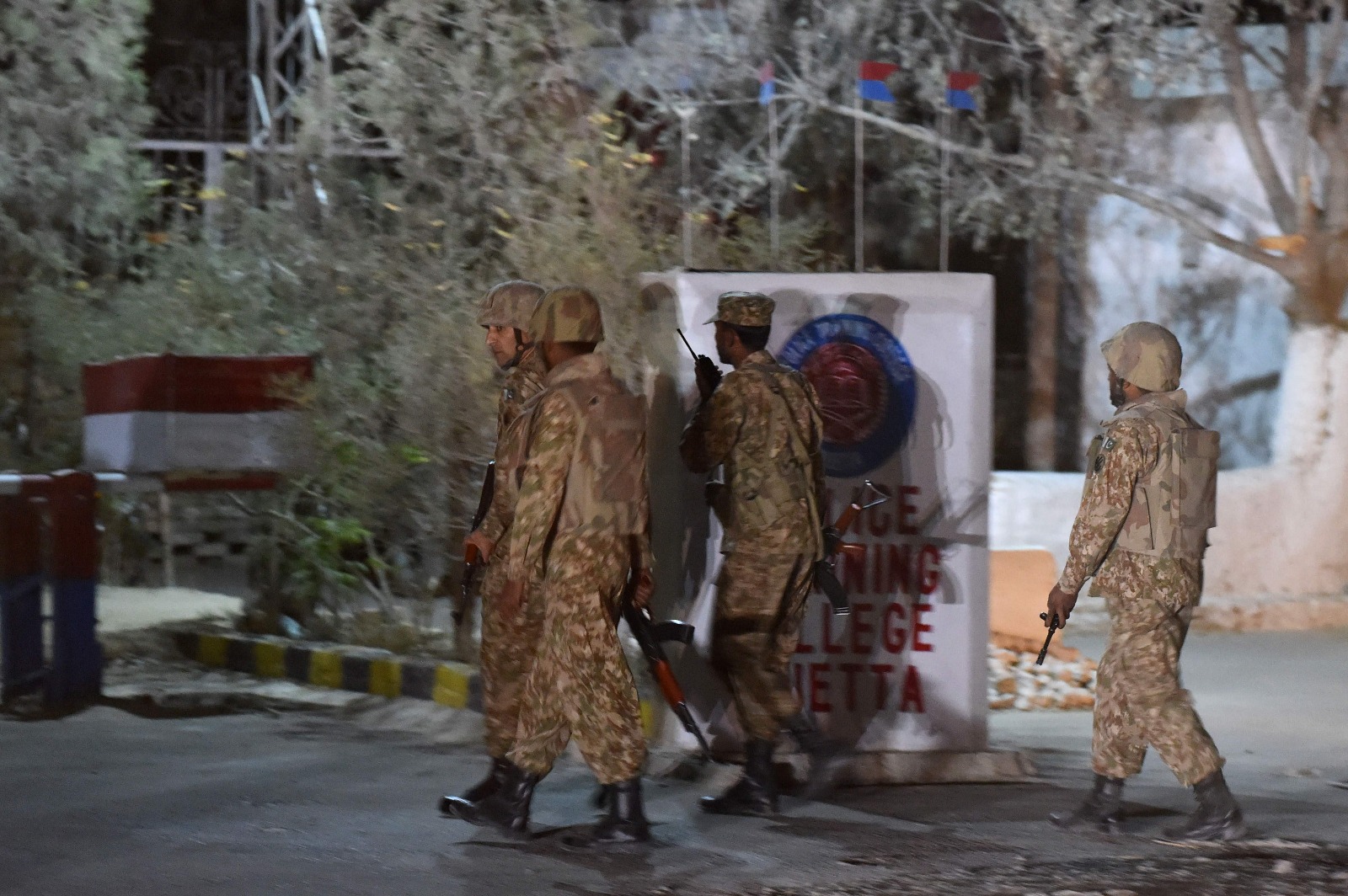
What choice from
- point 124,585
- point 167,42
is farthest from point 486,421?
point 167,42

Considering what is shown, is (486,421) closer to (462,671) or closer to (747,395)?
(462,671)

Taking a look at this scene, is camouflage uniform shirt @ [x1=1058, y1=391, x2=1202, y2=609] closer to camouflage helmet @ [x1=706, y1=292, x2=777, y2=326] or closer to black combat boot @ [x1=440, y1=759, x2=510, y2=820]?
camouflage helmet @ [x1=706, y1=292, x2=777, y2=326]

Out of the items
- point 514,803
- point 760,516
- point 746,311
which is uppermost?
point 746,311

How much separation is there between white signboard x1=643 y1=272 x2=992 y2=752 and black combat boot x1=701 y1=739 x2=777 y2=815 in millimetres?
467

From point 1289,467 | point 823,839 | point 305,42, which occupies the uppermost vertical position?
point 305,42

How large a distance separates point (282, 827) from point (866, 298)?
2778mm

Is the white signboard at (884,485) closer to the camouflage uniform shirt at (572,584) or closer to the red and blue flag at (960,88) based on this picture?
the camouflage uniform shirt at (572,584)

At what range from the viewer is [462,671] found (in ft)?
23.9

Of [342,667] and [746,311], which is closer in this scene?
[746,311]

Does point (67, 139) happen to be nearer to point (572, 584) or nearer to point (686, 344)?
point (686, 344)

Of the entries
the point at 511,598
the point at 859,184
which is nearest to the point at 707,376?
the point at 511,598

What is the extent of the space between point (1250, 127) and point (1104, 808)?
7086 millimetres

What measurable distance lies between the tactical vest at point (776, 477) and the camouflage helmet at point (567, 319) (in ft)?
2.24

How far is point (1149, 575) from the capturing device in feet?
17.2
